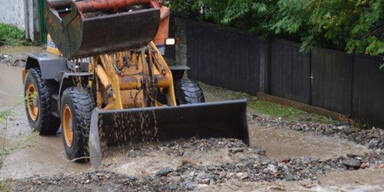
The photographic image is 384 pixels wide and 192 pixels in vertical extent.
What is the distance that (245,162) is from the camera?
9992 mm

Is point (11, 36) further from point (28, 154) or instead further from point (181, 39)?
point (28, 154)

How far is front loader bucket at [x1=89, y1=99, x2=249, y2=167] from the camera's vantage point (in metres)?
10.8

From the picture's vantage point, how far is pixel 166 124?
11.2m

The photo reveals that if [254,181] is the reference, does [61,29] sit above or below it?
above

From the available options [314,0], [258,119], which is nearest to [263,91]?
[258,119]

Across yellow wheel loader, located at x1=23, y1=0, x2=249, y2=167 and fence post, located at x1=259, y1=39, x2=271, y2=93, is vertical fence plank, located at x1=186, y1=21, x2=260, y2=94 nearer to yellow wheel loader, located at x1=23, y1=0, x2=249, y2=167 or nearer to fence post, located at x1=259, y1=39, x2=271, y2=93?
fence post, located at x1=259, y1=39, x2=271, y2=93

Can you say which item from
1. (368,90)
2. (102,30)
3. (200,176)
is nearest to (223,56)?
(368,90)

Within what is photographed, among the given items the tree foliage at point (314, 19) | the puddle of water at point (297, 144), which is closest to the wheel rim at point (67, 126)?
the puddle of water at point (297, 144)

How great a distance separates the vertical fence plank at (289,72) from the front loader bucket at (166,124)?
4491 millimetres

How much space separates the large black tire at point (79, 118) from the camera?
1144 centimetres

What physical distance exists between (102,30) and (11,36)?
654 inches

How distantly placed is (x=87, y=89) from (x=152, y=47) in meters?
1.21

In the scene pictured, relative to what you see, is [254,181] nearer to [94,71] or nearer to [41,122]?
[94,71]

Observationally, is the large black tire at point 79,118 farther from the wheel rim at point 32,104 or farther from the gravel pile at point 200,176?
the wheel rim at point 32,104
